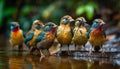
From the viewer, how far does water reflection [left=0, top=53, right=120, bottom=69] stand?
7.16m

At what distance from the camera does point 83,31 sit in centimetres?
A: 905

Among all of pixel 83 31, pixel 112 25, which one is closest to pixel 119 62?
pixel 83 31

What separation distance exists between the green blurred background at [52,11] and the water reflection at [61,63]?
6.02 metres

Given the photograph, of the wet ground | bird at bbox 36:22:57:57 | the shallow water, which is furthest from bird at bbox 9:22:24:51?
the shallow water

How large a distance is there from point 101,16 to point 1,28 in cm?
450

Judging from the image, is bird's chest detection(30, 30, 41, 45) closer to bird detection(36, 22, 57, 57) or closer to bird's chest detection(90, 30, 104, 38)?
bird detection(36, 22, 57, 57)

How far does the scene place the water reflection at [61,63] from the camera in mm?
7160

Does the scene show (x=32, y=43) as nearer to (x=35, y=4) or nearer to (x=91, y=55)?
(x=91, y=55)

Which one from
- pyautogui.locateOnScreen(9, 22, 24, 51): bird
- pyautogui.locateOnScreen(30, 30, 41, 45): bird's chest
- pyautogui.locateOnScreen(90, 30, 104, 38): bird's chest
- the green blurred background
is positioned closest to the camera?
pyautogui.locateOnScreen(90, 30, 104, 38): bird's chest

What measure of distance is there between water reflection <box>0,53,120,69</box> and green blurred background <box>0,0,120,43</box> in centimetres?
602

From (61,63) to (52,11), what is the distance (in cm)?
869

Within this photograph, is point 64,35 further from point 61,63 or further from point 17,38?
point 17,38

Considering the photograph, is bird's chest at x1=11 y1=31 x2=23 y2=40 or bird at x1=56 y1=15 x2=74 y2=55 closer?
bird at x1=56 y1=15 x2=74 y2=55

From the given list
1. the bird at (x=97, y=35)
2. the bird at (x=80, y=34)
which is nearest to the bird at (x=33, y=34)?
the bird at (x=80, y=34)
